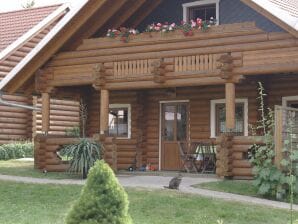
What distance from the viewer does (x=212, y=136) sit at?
57.3 feet

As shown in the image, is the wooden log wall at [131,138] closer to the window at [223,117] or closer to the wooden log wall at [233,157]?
the window at [223,117]

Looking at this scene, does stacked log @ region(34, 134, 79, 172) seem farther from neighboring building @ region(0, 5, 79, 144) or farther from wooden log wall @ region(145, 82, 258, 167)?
neighboring building @ region(0, 5, 79, 144)

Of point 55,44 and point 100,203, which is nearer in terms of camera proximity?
point 100,203

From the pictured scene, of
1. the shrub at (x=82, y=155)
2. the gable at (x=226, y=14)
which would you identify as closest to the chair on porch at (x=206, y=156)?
the shrub at (x=82, y=155)

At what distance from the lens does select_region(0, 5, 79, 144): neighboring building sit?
25.3 metres

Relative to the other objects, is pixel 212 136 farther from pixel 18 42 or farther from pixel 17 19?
pixel 17 19

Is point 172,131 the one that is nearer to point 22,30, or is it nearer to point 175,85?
point 175,85

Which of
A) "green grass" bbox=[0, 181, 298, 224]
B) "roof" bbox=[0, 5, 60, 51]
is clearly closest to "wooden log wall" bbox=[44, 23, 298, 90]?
"green grass" bbox=[0, 181, 298, 224]

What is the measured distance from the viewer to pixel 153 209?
10.8 metres

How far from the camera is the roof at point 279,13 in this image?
43.1ft

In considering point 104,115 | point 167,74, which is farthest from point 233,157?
point 104,115

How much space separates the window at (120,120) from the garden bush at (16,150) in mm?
5911

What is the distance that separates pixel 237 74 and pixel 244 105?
2.69 meters

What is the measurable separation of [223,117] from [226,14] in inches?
117
